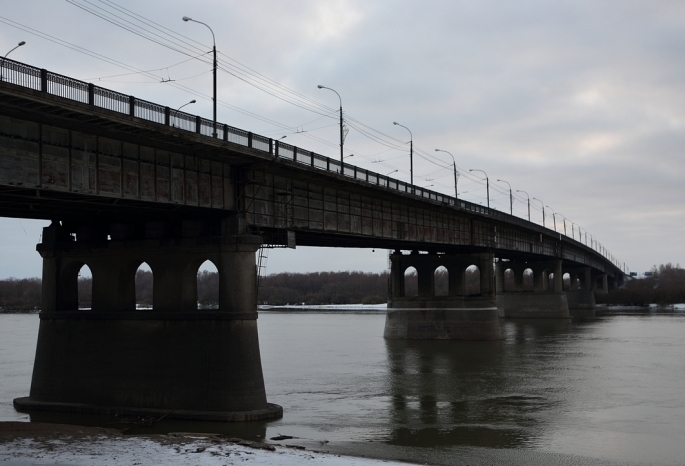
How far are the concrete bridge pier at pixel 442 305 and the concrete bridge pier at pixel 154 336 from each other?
43.1 m

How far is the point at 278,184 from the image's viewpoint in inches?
1507

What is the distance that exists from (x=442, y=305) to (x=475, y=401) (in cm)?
3806

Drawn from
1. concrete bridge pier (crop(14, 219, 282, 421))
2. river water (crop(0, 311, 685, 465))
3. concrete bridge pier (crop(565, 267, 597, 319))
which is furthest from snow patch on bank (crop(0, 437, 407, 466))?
concrete bridge pier (crop(565, 267, 597, 319))

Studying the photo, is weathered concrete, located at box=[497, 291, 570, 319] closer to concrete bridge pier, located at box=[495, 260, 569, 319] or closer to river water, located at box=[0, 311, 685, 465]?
concrete bridge pier, located at box=[495, 260, 569, 319]

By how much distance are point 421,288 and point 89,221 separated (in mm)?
46488

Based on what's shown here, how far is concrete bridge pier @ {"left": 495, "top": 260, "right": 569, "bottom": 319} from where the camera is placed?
12012cm

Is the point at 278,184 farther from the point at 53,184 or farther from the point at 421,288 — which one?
the point at 421,288

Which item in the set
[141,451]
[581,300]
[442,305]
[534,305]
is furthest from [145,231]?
[581,300]

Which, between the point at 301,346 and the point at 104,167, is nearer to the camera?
the point at 104,167

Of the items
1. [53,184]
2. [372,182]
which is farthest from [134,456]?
[372,182]

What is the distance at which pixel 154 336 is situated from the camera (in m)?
32.6

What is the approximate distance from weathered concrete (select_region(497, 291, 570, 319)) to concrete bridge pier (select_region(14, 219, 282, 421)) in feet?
309

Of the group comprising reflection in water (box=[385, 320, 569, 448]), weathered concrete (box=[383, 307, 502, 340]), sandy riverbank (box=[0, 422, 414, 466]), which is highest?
weathered concrete (box=[383, 307, 502, 340])

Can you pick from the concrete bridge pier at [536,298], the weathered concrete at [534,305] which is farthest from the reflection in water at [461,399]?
the concrete bridge pier at [536,298]
